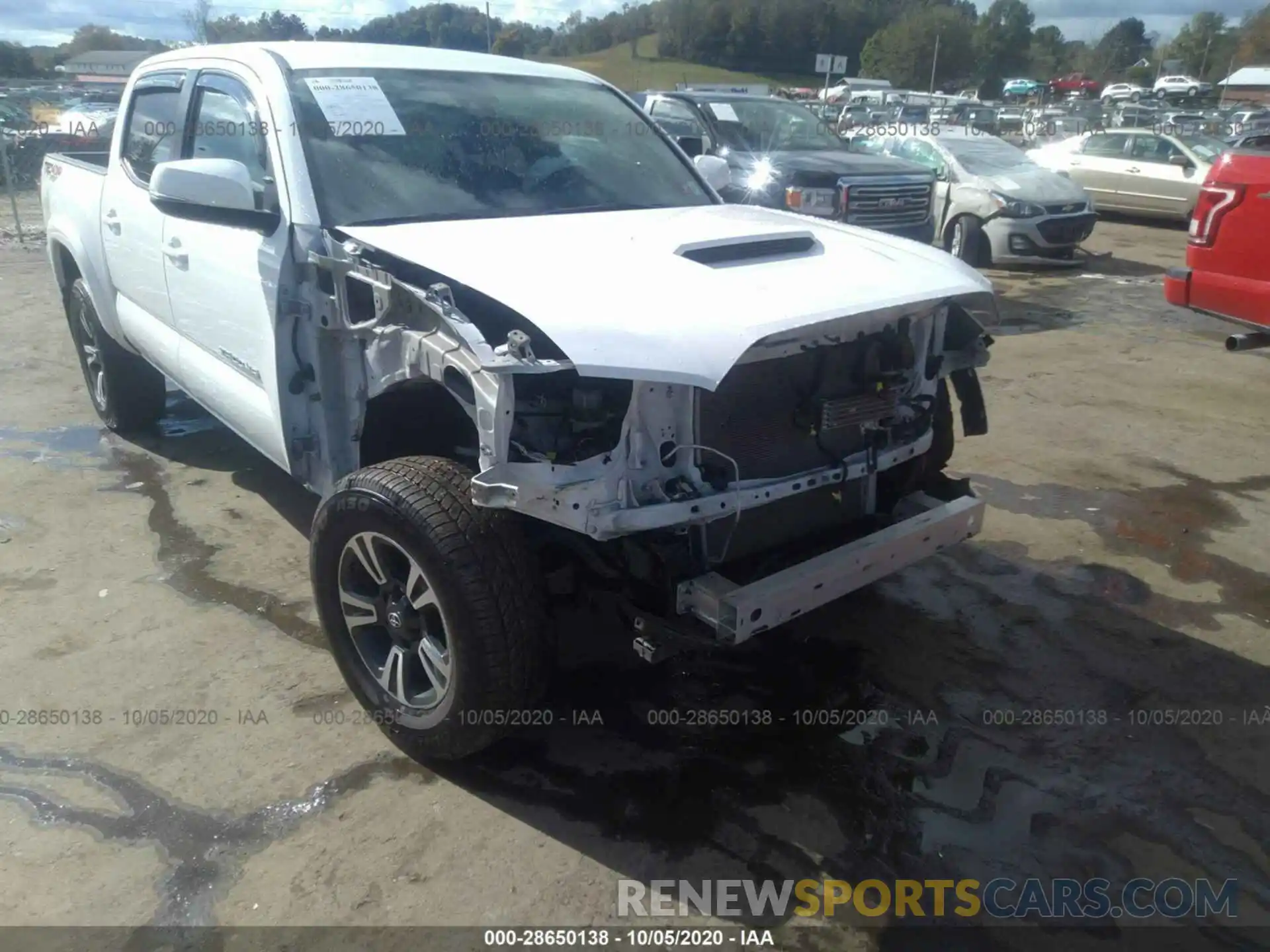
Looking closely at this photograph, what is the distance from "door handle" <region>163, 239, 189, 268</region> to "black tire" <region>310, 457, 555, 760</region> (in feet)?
5.60

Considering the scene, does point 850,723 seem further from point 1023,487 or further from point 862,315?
point 1023,487

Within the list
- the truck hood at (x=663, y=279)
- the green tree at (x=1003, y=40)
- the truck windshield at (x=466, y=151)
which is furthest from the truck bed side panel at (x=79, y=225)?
the green tree at (x=1003, y=40)

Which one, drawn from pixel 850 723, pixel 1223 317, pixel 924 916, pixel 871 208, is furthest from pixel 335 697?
pixel 871 208

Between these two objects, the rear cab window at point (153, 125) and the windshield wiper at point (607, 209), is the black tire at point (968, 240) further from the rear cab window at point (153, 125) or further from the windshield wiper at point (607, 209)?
the rear cab window at point (153, 125)

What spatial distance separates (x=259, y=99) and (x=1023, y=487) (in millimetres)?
4097

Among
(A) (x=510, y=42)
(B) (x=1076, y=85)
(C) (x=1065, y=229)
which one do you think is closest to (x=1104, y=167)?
(C) (x=1065, y=229)

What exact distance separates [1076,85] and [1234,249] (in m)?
62.3

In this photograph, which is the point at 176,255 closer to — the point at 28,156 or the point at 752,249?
the point at 752,249

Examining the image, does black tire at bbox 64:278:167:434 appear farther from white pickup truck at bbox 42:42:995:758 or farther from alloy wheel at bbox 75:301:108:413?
white pickup truck at bbox 42:42:995:758

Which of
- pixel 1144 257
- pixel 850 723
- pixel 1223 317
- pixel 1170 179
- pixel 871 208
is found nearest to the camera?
pixel 850 723

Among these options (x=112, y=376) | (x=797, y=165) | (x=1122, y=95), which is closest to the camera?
(x=112, y=376)

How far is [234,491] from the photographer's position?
5078 millimetres

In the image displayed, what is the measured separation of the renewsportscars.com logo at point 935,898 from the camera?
2551 millimetres

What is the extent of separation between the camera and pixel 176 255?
412 centimetres
